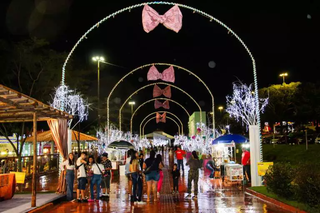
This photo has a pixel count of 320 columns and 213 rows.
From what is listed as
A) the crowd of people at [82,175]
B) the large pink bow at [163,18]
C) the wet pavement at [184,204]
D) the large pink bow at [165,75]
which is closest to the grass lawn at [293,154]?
the large pink bow at [165,75]

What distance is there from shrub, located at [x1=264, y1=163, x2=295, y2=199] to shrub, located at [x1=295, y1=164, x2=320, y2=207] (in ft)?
4.59

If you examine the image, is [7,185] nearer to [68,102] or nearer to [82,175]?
[82,175]

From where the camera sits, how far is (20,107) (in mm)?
11383

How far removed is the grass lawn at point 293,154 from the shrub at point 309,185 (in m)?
17.4

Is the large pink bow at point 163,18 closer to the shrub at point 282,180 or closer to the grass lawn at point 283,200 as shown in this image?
the shrub at point 282,180

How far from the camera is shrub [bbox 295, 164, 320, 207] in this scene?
8.91 meters

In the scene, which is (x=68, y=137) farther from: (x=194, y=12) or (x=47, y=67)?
(x=47, y=67)

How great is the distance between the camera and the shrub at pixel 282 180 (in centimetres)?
1129

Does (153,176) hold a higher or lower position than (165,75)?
lower

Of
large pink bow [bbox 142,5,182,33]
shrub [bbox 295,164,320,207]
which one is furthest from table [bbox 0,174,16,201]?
shrub [bbox 295,164,320,207]

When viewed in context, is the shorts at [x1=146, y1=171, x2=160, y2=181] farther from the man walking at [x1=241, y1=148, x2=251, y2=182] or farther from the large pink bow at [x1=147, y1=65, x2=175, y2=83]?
the large pink bow at [x1=147, y1=65, x2=175, y2=83]

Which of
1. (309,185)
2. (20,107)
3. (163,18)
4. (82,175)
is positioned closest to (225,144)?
(163,18)

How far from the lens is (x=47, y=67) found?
88.2 ft

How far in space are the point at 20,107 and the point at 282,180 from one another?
8591mm
